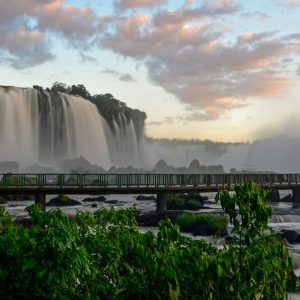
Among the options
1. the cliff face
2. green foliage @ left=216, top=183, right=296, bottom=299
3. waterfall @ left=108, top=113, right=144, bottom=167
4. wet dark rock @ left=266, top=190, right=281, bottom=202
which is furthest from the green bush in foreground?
the cliff face

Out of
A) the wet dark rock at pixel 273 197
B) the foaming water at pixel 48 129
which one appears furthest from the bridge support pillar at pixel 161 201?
the foaming water at pixel 48 129

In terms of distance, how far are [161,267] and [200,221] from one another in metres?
26.9

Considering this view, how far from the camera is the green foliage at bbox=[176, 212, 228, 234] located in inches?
1218

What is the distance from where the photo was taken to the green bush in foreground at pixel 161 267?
17.8 ft

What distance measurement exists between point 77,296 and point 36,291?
0.56 meters

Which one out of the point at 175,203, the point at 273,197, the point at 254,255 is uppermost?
the point at 254,255

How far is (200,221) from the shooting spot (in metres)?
31.8

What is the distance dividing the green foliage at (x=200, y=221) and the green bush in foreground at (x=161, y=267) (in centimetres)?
2490

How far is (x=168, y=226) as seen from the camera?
239 inches

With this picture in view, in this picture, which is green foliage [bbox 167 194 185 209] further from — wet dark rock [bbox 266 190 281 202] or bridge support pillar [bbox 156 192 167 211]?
wet dark rock [bbox 266 190 281 202]

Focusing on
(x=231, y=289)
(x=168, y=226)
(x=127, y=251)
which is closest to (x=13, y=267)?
(x=127, y=251)

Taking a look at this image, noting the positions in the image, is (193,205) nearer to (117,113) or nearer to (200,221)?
(200,221)

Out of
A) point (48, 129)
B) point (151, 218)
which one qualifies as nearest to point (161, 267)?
point (151, 218)

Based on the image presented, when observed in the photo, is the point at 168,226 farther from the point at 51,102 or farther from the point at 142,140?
the point at 142,140
